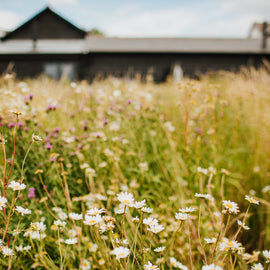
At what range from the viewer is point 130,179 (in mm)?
1887

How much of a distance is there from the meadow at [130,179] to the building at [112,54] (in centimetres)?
1434

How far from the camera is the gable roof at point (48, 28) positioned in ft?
61.3

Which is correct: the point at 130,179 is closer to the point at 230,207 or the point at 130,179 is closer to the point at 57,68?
the point at 230,207

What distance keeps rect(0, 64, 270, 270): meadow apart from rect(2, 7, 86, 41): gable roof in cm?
1778

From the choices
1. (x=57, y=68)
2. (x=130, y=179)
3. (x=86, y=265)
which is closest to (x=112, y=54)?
(x=57, y=68)

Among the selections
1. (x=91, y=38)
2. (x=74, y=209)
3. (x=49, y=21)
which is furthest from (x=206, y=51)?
(x=74, y=209)

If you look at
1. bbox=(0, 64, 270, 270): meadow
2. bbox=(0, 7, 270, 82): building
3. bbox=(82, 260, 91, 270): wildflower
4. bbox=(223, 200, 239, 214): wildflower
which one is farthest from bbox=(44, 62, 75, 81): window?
bbox=(223, 200, 239, 214): wildflower

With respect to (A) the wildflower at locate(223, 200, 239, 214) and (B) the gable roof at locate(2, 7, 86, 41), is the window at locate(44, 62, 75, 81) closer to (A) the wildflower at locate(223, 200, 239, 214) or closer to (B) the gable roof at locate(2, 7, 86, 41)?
(B) the gable roof at locate(2, 7, 86, 41)

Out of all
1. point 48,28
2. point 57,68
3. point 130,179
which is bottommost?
point 130,179

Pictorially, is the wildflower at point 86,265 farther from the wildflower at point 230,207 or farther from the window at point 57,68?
the window at point 57,68

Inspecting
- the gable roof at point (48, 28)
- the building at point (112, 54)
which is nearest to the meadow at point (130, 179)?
the building at point (112, 54)

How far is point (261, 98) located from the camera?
3172mm

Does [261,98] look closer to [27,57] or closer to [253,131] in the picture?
[253,131]

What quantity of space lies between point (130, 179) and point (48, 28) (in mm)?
19817
